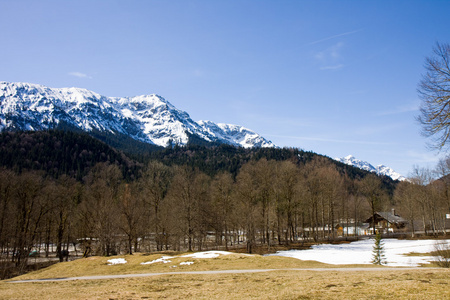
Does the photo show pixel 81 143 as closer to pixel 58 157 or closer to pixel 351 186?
pixel 58 157

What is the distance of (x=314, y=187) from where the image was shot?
65062mm

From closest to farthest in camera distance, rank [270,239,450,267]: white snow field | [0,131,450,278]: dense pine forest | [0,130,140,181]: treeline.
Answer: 1. [270,239,450,267]: white snow field
2. [0,131,450,278]: dense pine forest
3. [0,130,140,181]: treeline

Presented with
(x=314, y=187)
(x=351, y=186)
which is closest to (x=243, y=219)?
(x=314, y=187)

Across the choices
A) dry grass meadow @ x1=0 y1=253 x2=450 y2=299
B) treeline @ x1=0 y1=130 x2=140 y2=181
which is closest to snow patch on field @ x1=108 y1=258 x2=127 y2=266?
dry grass meadow @ x1=0 y1=253 x2=450 y2=299

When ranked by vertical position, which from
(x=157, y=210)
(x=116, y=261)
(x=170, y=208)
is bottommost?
(x=116, y=261)

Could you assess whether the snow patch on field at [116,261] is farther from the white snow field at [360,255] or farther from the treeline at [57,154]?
the treeline at [57,154]

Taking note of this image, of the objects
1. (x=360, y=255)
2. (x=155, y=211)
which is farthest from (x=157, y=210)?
(x=360, y=255)

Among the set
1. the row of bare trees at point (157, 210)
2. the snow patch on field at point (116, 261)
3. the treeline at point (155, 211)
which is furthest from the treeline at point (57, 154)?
the snow patch on field at point (116, 261)

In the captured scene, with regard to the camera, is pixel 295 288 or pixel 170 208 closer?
pixel 295 288

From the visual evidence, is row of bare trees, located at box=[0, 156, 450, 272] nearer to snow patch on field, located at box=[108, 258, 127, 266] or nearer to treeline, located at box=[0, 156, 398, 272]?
treeline, located at box=[0, 156, 398, 272]

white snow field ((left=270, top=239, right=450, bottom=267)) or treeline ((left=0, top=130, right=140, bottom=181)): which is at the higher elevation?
treeline ((left=0, top=130, right=140, bottom=181))

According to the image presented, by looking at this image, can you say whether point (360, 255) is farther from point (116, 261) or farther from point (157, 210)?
point (157, 210)

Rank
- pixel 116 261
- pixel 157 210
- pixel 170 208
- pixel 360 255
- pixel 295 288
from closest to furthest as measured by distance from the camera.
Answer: pixel 295 288
pixel 116 261
pixel 360 255
pixel 157 210
pixel 170 208

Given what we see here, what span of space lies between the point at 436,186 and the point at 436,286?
287ft
